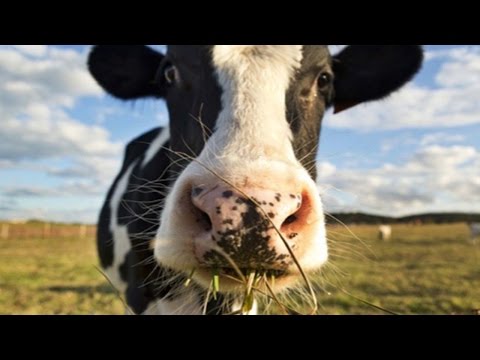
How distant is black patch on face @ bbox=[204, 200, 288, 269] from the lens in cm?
167

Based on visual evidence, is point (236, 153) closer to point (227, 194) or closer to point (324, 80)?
point (227, 194)

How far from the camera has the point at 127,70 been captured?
383 cm

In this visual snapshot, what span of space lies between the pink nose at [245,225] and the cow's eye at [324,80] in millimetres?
1345

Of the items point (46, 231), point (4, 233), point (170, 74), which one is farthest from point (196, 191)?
point (46, 231)

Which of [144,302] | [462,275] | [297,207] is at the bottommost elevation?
[462,275]

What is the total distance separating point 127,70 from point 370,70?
193 centimetres

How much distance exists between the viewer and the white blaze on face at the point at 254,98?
1956 mm
